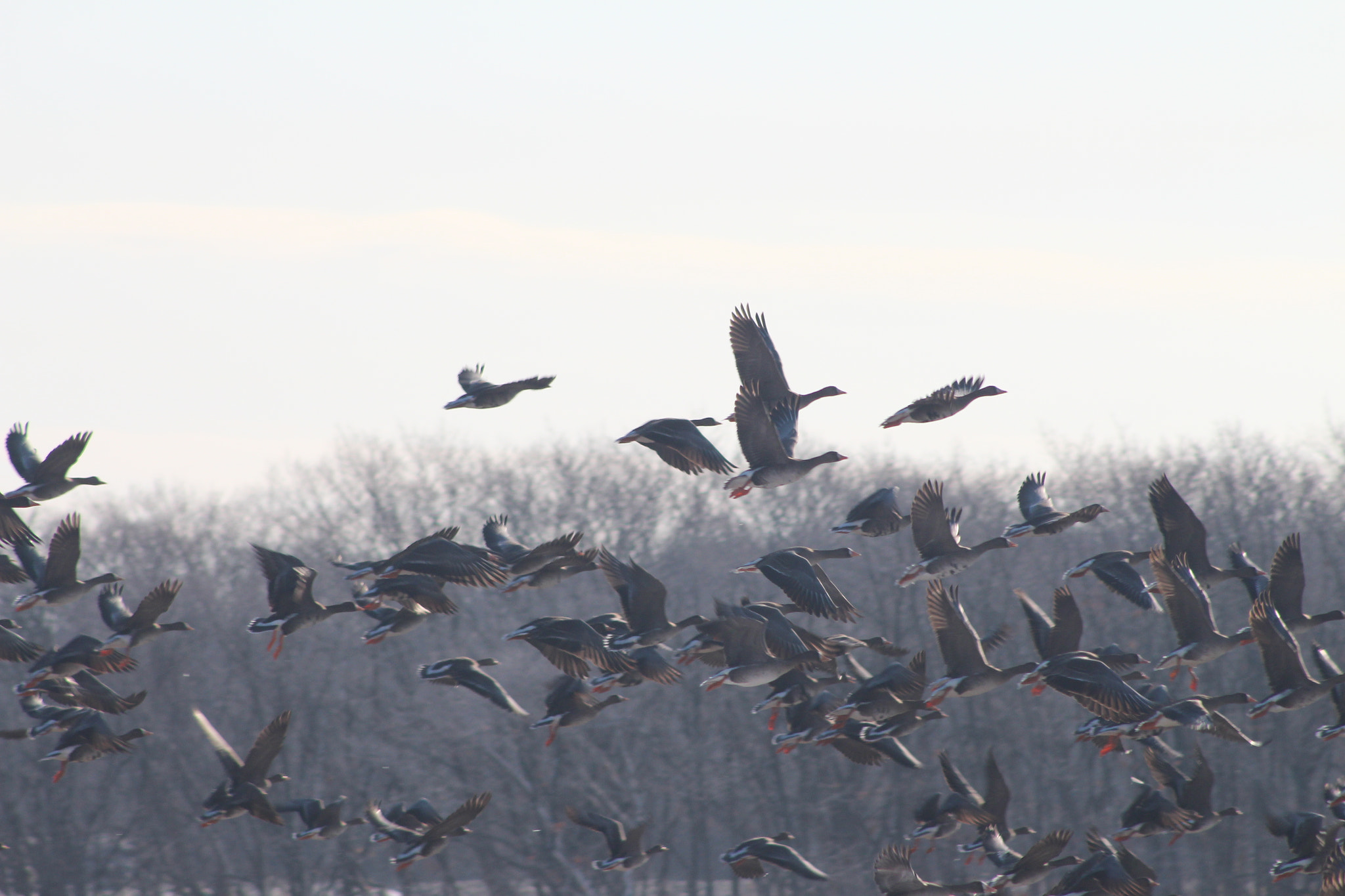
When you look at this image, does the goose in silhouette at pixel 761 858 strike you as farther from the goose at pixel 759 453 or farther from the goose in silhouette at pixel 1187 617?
the goose in silhouette at pixel 1187 617

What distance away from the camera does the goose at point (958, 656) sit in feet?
42.7

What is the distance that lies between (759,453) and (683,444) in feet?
2.29

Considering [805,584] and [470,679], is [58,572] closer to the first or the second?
[470,679]

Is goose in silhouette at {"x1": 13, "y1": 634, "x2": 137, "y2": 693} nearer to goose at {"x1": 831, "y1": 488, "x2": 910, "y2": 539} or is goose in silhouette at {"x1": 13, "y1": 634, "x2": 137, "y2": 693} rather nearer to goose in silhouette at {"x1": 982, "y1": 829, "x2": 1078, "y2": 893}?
goose at {"x1": 831, "y1": 488, "x2": 910, "y2": 539}

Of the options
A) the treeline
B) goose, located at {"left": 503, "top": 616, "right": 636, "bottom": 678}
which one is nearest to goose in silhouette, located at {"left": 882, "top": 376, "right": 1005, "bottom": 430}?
goose, located at {"left": 503, "top": 616, "right": 636, "bottom": 678}

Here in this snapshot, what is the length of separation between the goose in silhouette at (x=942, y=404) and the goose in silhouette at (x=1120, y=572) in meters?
2.15

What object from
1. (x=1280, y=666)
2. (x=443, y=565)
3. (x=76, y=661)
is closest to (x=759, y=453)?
(x=443, y=565)

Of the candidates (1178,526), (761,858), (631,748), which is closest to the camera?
(1178,526)

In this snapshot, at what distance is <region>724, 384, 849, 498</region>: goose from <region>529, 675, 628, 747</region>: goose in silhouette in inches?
111

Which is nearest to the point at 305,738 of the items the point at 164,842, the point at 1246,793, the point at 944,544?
the point at 164,842

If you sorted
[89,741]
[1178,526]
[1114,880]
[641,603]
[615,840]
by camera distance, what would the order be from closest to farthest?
[1114,880] → [641,603] → [1178,526] → [89,741] → [615,840]

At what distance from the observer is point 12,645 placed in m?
13.8

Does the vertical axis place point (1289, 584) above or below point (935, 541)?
Answer: below

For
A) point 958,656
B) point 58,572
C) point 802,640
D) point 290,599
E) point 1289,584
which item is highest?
point 58,572
